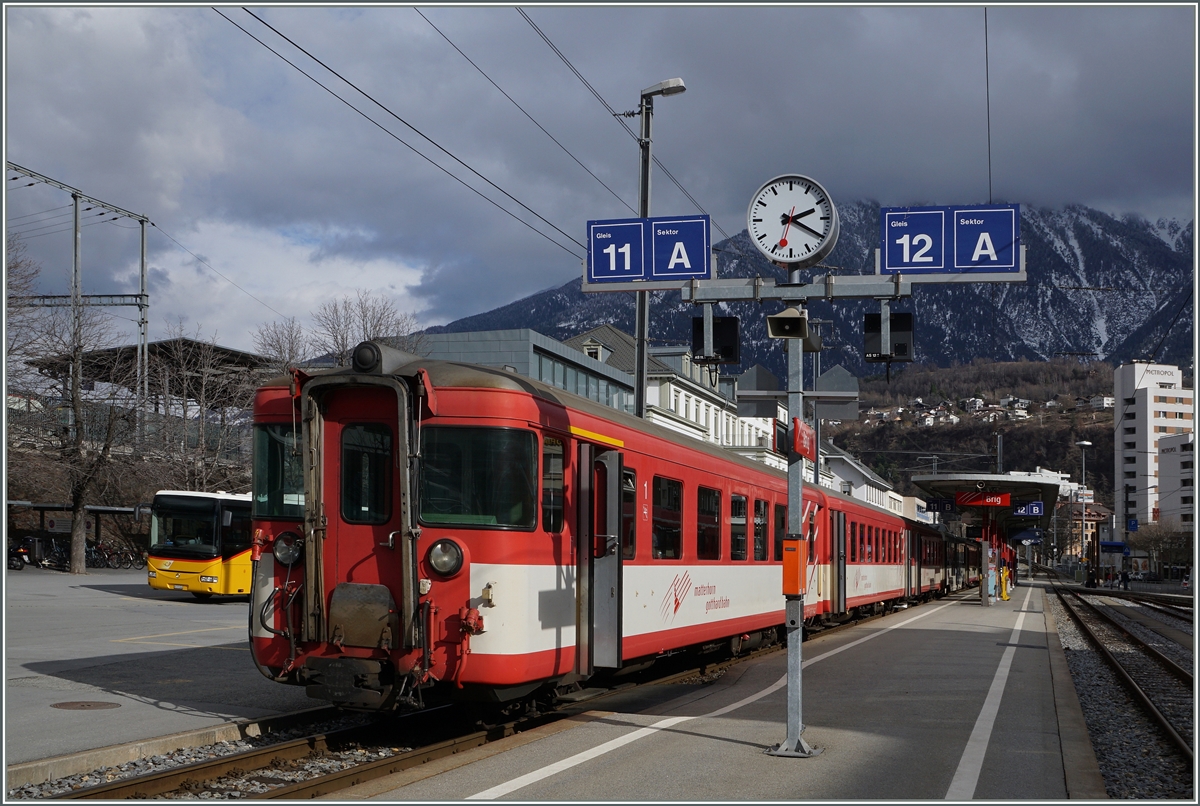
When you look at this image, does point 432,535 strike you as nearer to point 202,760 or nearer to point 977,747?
point 202,760

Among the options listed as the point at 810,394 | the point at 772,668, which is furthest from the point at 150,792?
the point at 772,668

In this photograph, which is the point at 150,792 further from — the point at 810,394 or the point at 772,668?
the point at 772,668

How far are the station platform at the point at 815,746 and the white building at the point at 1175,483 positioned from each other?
98.8 m

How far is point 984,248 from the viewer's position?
10.9 m

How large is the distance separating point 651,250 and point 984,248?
3509 mm

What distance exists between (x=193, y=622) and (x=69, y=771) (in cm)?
1310

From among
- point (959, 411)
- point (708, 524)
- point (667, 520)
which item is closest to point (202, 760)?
point (667, 520)

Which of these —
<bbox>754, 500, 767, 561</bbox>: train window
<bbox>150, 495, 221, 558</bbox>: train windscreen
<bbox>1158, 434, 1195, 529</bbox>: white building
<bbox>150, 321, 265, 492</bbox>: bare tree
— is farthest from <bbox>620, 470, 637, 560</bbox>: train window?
<bbox>1158, 434, 1195, 529</bbox>: white building

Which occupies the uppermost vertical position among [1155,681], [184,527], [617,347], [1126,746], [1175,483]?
[617,347]

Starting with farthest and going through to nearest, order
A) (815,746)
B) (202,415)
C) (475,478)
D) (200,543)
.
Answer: (202,415) < (200,543) < (815,746) < (475,478)

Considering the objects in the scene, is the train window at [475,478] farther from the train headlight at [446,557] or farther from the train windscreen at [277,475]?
the train windscreen at [277,475]

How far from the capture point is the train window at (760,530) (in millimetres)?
15242

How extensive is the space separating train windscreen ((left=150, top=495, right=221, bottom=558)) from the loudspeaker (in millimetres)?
22416

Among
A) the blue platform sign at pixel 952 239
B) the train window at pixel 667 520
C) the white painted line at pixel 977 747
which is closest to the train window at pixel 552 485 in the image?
the train window at pixel 667 520
